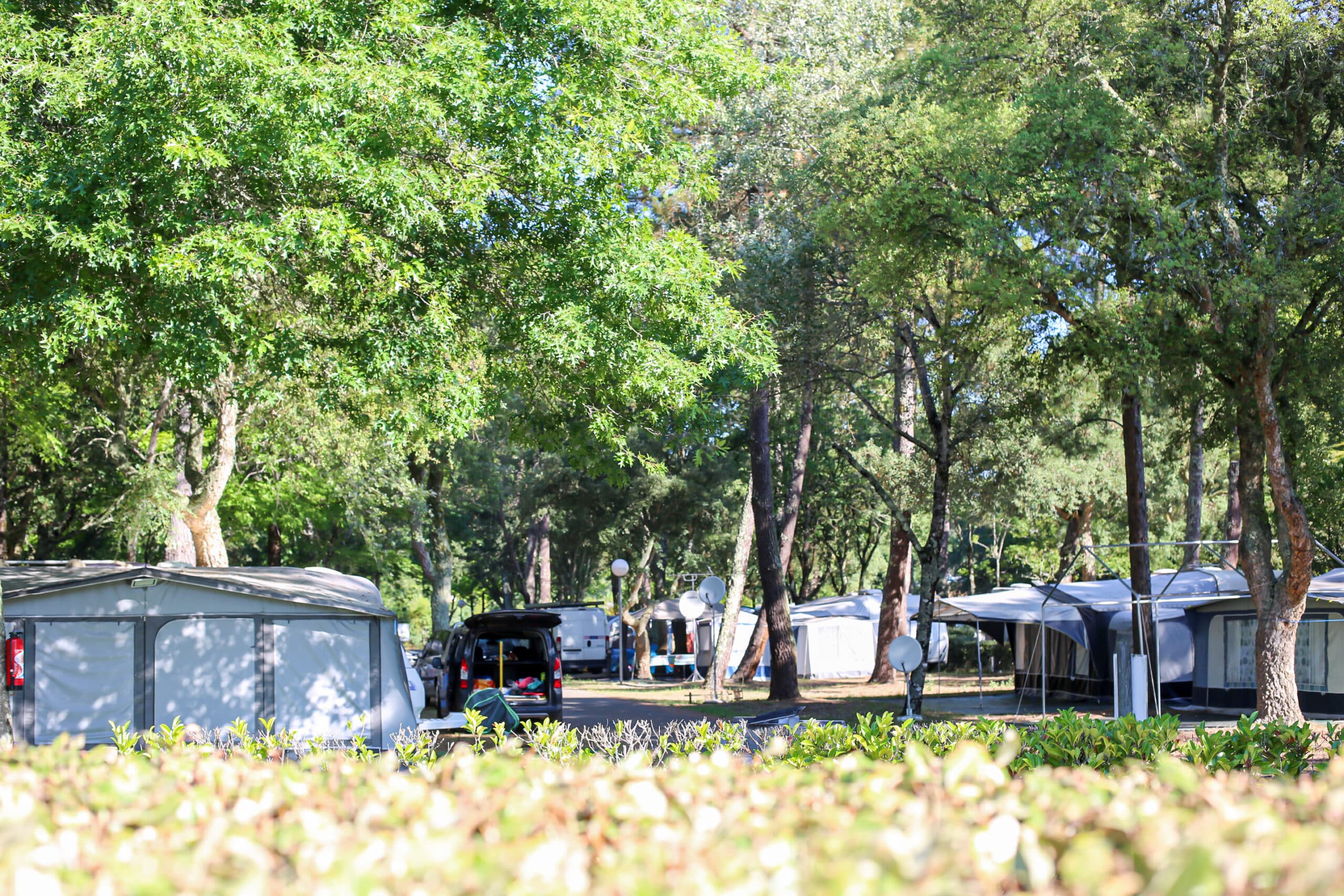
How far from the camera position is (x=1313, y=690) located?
58.5 feet

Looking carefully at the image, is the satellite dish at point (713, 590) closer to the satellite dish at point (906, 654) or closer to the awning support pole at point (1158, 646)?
the satellite dish at point (906, 654)

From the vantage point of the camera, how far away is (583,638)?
33125 millimetres

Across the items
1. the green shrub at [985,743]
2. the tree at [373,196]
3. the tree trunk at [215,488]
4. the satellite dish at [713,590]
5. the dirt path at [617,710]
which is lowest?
the dirt path at [617,710]

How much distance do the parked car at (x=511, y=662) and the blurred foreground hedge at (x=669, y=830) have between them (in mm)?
12132

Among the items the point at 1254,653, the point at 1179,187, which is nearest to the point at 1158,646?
the point at 1254,653

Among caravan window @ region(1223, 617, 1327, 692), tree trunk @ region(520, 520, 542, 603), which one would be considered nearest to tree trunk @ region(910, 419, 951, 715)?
caravan window @ region(1223, 617, 1327, 692)

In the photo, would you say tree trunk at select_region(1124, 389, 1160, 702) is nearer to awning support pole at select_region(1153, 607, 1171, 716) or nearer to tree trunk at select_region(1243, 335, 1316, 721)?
awning support pole at select_region(1153, 607, 1171, 716)

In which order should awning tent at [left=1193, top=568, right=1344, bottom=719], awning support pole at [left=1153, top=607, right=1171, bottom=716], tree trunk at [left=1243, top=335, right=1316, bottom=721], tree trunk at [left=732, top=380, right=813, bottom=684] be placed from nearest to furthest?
tree trunk at [left=1243, top=335, right=1316, bottom=721] → awning support pole at [left=1153, top=607, right=1171, bottom=716] → awning tent at [left=1193, top=568, right=1344, bottom=719] → tree trunk at [left=732, top=380, right=813, bottom=684]

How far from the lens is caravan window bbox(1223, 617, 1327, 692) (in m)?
17.8

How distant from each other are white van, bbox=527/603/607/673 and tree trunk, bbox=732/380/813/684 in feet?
22.6

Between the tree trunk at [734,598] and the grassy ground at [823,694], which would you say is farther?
the tree trunk at [734,598]

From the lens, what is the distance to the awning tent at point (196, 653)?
37.4 feet

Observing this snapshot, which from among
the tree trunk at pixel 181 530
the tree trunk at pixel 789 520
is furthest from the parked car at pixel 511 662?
the tree trunk at pixel 789 520

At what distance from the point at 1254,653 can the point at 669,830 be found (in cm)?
1873
